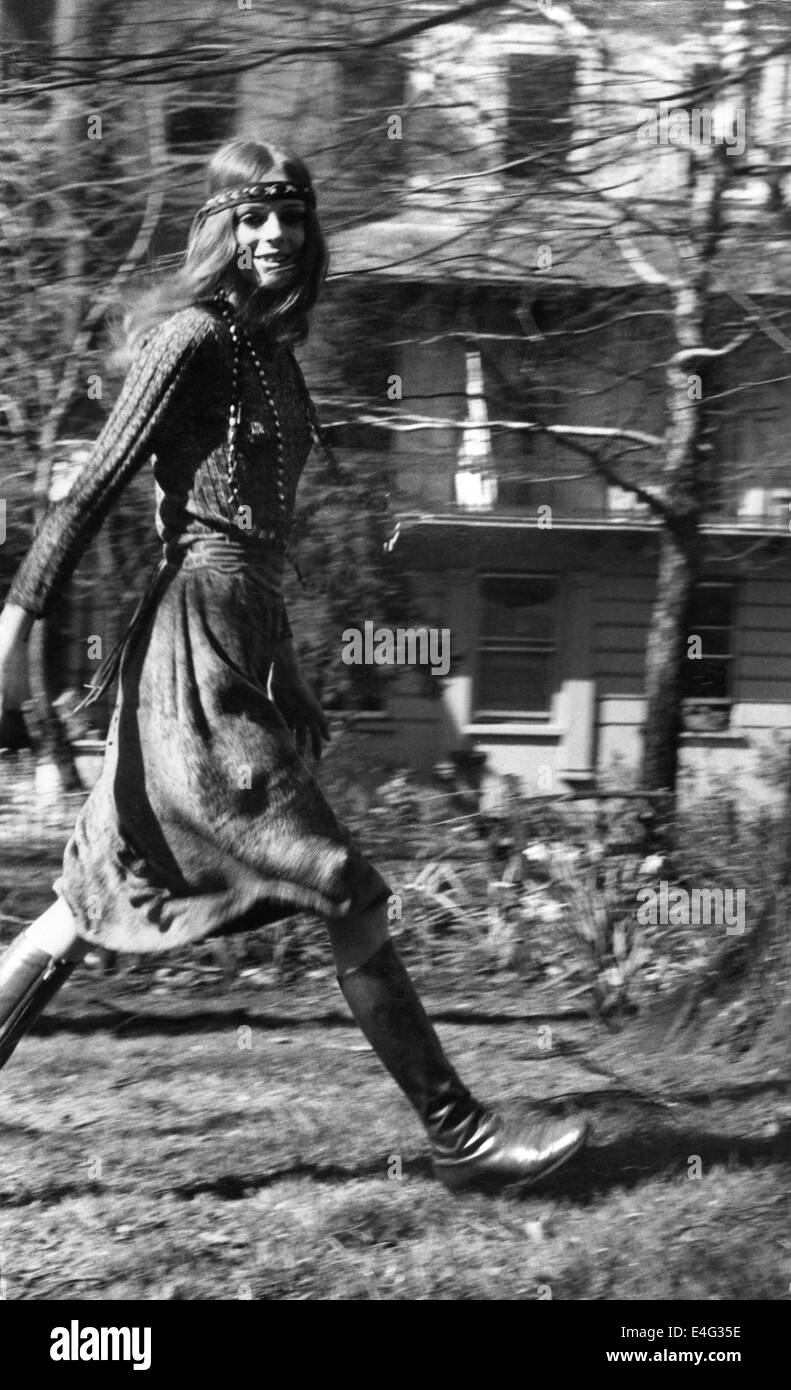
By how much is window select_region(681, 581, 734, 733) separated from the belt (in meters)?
0.83

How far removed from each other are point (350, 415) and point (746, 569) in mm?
846

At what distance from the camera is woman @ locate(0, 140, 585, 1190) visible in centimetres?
344

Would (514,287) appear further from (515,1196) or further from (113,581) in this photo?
(515,1196)

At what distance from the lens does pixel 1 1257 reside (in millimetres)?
3480

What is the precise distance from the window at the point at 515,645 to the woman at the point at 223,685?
1.22 feet

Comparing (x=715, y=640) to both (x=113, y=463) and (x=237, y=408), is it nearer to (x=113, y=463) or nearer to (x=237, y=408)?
(x=237, y=408)

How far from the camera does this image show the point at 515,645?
11.6 feet

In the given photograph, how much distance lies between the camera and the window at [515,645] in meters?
3.53

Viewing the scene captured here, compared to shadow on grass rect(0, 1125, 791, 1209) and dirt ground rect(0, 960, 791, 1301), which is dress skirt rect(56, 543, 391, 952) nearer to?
dirt ground rect(0, 960, 791, 1301)

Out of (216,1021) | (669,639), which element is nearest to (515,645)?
(669,639)

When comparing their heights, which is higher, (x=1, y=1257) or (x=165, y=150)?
(x=165, y=150)

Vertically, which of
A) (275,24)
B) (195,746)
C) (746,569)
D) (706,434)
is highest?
(275,24)

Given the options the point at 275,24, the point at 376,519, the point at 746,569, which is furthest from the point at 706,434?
the point at 275,24

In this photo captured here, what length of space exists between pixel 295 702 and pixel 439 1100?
32.6 inches
